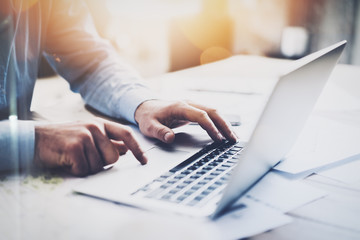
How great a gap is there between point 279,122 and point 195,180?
0.15 m

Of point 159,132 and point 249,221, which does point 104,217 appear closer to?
point 249,221

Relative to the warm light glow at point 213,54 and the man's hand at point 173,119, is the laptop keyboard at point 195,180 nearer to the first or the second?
the man's hand at point 173,119

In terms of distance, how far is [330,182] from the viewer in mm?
605

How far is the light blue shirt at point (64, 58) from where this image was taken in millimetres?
996

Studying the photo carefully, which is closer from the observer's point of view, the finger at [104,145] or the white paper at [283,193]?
the white paper at [283,193]

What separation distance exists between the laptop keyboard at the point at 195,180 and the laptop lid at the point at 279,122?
0.04 meters

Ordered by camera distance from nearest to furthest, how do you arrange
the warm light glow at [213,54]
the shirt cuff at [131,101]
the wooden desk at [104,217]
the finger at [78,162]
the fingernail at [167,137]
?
the wooden desk at [104,217] < the finger at [78,162] < the fingernail at [167,137] < the shirt cuff at [131,101] < the warm light glow at [213,54]

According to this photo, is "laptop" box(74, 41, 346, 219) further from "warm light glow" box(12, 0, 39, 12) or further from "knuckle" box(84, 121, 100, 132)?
"warm light glow" box(12, 0, 39, 12)

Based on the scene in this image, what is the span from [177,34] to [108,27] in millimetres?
714

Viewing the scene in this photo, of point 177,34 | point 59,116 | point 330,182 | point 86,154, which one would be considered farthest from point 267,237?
point 177,34

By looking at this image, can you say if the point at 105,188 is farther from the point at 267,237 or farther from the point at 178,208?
the point at 267,237

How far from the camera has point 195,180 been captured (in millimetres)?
555

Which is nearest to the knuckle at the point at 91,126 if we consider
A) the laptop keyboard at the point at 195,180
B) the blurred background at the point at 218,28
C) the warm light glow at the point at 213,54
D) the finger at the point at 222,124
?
the laptop keyboard at the point at 195,180

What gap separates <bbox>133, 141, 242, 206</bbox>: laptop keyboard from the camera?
0.51m
